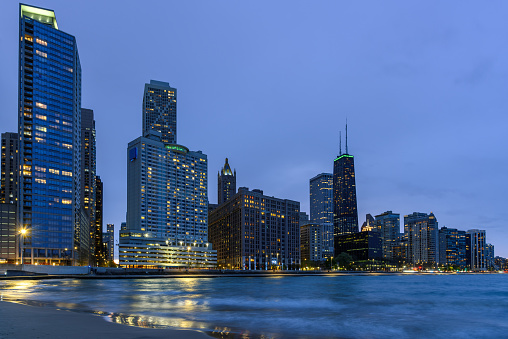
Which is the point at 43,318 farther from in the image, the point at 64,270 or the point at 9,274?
the point at 64,270

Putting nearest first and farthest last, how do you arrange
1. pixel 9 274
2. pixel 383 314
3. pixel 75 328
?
pixel 75 328 < pixel 383 314 < pixel 9 274

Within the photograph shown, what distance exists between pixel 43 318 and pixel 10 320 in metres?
2.38

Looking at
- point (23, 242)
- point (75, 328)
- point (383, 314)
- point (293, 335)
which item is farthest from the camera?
point (23, 242)

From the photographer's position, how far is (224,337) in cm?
2289

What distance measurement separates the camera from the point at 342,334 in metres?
27.1

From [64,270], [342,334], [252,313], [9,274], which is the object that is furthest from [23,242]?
[342,334]

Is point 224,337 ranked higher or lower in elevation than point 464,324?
higher

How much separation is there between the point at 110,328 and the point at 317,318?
19.8m

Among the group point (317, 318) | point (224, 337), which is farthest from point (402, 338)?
point (224, 337)

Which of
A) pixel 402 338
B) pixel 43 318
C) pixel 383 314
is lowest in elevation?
pixel 383 314

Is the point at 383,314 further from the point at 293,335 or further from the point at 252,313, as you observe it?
the point at 293,335

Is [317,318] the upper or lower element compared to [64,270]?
upper

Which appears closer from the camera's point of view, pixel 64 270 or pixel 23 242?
pixel 64 270

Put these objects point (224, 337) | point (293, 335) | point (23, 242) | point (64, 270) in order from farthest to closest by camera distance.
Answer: point (23, 242) < point (64, 270) < point (293, 335) < point (224, 337)
